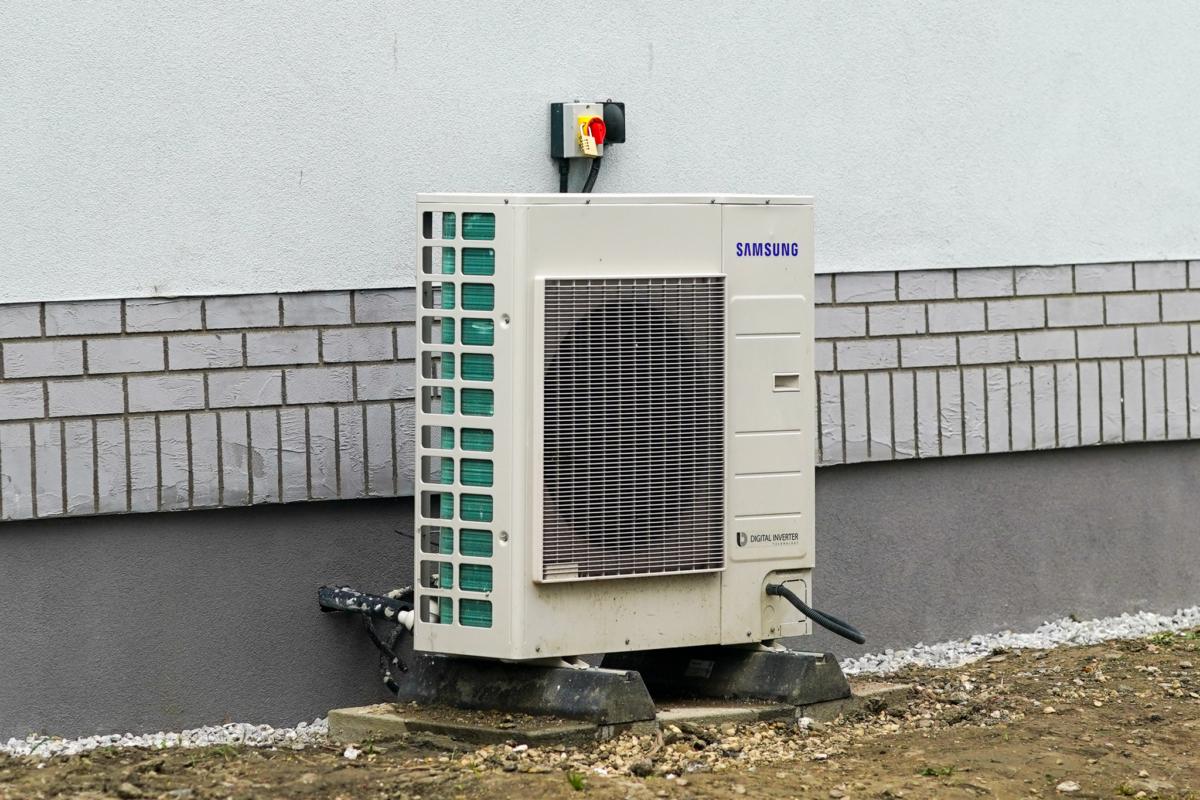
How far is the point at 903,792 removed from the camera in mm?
4461

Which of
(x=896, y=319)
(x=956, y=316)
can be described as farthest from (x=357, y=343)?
(x=956, y=316)

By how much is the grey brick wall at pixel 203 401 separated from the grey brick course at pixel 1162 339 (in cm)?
305

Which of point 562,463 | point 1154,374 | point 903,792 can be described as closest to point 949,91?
point 1154,374

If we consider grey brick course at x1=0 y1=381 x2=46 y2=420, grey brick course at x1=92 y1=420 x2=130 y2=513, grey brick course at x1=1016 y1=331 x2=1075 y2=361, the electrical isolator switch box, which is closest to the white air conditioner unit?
the electrical isolator switch box

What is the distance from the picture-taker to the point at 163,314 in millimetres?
5234

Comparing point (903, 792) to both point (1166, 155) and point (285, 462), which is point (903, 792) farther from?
point (1166, 155)

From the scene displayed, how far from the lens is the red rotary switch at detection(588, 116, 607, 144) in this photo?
222 inches

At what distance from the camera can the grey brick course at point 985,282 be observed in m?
6.46

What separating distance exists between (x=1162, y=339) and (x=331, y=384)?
3.42 metres

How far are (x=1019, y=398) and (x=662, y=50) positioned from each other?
6.47 feet

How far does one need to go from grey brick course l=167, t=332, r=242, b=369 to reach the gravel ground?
3.77 feet

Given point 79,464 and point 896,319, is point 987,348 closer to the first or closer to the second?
point 896,319

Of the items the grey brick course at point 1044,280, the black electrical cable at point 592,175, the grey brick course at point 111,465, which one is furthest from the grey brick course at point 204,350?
the grey brick course at point 1044,280

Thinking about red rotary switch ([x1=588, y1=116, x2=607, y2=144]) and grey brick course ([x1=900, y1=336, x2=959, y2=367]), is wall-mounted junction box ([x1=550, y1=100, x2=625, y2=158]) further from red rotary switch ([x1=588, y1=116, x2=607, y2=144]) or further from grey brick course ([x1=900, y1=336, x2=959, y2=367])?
grey brick course ([x1=900, y1=336, x2=959, y2=367])
